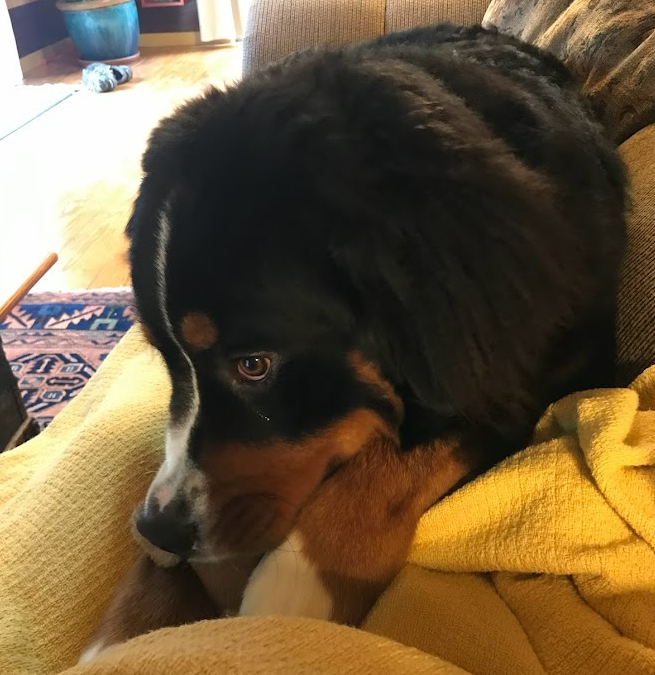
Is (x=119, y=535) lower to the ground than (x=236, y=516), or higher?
lower

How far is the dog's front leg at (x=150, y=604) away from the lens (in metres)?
0.90

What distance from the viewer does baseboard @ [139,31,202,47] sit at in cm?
759

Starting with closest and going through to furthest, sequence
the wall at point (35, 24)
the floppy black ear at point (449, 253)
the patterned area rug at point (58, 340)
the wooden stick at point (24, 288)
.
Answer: the floppy black ear at point (449, 253), the wooden stick at point (24, 288), the patterned area rug at point (58, 340), the wall at point (35, 24)

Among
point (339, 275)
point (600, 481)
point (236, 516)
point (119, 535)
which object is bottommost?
point (119, 535)

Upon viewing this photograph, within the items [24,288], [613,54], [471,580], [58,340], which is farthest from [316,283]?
[58,340]

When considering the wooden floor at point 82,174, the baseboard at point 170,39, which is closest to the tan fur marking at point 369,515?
the wooden floor at point 82,174

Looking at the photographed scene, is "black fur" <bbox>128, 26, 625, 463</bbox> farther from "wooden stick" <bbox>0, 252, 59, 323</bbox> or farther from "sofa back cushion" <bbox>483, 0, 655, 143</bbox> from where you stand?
"wooden stick" <bbox>0, 252, 59, 323</bbox>

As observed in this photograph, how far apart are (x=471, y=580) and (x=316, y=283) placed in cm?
39

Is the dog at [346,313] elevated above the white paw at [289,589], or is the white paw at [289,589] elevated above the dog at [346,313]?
the dog at [346,313]

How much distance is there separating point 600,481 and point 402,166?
1.37 ft

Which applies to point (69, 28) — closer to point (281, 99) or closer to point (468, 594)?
point (281, 99)

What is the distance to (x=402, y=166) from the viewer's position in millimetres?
869

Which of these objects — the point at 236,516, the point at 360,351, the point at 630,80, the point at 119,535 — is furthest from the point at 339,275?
the point at 630,80

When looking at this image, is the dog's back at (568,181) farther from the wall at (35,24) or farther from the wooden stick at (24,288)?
the wall at (35,24)
